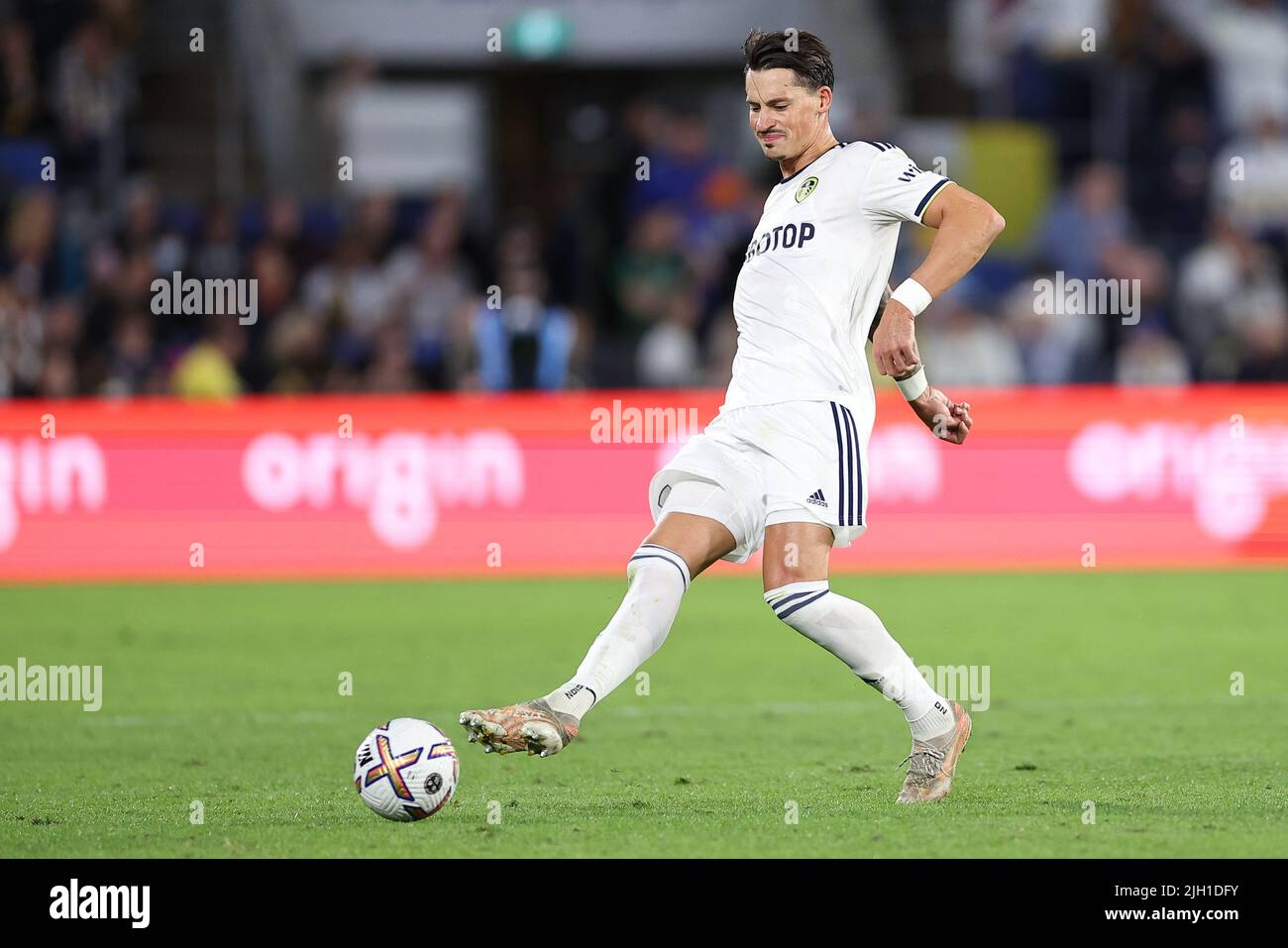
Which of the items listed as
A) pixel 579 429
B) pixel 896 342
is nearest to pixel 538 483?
pixel 579 429

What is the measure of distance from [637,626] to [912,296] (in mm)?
1268

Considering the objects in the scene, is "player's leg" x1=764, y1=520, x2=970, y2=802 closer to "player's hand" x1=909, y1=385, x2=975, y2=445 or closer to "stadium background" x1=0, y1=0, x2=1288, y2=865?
"stadium background" x1=0, y1=0, x2=1288, y2=865

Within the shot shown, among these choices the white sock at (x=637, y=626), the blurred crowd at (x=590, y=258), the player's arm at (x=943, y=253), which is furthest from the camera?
the blurred crowd at (x=590, y=258)

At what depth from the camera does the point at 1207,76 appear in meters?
20.6

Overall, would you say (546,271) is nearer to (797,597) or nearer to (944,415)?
(944,415)

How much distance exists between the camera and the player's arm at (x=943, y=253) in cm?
590

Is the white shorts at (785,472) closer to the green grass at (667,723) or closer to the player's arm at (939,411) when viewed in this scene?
the player's arm at (939,411)

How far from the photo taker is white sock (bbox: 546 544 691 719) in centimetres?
605

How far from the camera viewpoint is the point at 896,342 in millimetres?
5828

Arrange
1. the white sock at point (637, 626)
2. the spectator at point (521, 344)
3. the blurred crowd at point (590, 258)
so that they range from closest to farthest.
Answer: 1. the white sock at point (637, 626)
2. the spectator at point (521, 344)
3. the blurred crowd at point (590, 258)

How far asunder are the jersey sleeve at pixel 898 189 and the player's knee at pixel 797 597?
3.70 feet
